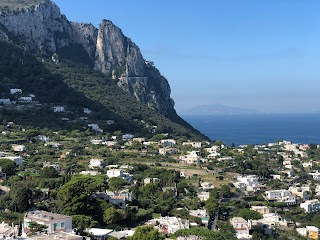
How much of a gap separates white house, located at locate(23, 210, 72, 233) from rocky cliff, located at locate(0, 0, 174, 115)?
7436cm

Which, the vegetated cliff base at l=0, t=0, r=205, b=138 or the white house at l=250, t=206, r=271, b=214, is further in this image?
the vegetated cliff base at l=0, t=0, r=205, b=138

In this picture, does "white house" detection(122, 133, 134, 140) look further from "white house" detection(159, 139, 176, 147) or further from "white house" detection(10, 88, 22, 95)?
"white house" detection(10, 88, 22, 95)

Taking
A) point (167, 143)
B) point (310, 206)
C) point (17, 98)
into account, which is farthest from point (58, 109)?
point (310, 206)

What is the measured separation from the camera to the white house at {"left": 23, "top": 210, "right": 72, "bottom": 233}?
24.0 metres

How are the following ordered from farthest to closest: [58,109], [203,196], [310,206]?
[58,109] → [310,206] → [203,196]

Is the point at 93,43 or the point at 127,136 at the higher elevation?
the point at 93,43

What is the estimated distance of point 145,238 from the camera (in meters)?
22.5

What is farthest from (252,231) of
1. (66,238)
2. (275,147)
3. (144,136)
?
(275,147)

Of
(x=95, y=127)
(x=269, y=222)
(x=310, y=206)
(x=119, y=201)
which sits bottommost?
(x=269, y=222)

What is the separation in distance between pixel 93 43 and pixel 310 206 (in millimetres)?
82370

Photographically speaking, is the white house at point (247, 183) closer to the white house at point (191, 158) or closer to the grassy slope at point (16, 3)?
the white house at point (191, 158)

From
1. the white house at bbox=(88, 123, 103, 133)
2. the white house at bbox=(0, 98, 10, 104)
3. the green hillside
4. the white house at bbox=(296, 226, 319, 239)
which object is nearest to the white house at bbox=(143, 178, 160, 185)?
the white house at bbox=(296, 226, 319, 239)

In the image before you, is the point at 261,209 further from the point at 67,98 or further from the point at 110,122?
the point at 67,98

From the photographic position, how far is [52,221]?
2412cm
